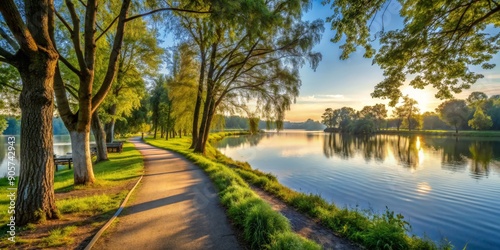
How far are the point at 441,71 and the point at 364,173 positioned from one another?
10518 millimetres

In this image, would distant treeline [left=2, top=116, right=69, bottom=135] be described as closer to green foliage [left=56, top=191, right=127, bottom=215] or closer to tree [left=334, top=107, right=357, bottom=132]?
green foliage [left=56, top=191, right=127, bottom=215]

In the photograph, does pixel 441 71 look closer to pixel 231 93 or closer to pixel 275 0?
pixel 275 0

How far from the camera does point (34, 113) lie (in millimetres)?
4957

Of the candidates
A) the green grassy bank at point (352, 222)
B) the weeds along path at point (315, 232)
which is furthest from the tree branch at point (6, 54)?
the weeds along path at point (315, 232)

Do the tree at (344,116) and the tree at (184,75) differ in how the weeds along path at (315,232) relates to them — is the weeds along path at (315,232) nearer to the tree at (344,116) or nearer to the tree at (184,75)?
the tree at (184,75)

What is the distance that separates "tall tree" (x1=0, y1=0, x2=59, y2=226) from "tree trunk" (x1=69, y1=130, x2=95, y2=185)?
3.21m

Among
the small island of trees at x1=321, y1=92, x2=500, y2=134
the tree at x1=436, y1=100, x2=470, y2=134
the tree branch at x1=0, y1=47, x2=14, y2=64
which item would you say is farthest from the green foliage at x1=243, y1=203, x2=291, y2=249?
the tree at x1=436, y1=100, x2=470, y2=134

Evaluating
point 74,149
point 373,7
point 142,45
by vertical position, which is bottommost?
point 74,149

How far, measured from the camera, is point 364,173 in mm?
17453

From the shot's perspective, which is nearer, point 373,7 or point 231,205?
point 231,205

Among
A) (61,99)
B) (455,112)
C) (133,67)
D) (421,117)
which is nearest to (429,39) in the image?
(61,99)

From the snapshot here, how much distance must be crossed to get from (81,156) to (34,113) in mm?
3937

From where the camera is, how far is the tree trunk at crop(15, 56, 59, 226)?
4.91 metres

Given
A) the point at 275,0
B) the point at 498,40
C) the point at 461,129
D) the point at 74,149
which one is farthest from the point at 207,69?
the point at 461,129
